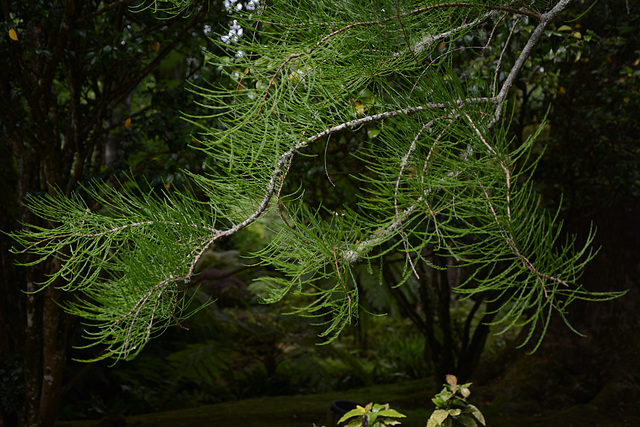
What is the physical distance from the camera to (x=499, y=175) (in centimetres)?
97

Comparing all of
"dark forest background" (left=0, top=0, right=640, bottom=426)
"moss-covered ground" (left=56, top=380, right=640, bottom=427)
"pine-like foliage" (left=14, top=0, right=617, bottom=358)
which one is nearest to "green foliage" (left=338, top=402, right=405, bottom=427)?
"pine-like foliage" (left=14, top=0, right=617, bottom=358)

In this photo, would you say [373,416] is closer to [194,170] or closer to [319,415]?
[194,170]

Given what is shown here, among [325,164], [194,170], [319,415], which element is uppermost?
[194,170]

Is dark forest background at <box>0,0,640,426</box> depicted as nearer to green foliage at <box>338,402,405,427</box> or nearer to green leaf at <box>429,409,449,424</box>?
green foliage at <box>338,402,405,427</box>

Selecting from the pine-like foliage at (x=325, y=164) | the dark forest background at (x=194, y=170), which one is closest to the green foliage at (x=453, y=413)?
the pine-like foliage at (x=325, y=164)

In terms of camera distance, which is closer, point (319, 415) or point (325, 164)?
point (325, 164)

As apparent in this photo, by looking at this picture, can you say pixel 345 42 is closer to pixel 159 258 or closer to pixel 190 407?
pixel 159 258

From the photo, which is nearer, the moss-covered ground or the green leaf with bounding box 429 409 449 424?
the green leaf with bounding box 429 409 449 424

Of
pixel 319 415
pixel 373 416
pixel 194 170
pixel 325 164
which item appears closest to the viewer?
pixel 325 164

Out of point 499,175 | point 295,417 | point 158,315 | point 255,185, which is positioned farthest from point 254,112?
point 295,417

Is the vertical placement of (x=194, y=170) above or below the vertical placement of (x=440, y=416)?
above

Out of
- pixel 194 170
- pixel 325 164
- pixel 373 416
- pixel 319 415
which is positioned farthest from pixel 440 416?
pixel 319 415

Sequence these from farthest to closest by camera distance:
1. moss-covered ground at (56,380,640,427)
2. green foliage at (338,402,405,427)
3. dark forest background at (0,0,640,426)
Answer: moss-covered ground at (56,380,640,427) < dark forest background at (0,0,640,426) < green foliage at (338,402,405,427)

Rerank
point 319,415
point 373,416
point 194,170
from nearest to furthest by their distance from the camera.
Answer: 1. point 373,416
2. point 194,170
3. point 319,415
